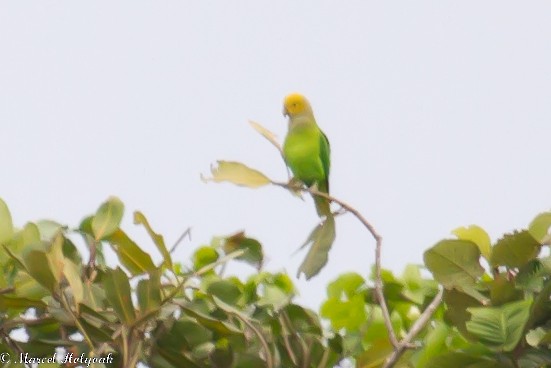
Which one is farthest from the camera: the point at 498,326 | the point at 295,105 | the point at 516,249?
the point at 295,105

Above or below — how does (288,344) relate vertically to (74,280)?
below

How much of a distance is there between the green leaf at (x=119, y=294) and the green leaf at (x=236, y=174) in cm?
27

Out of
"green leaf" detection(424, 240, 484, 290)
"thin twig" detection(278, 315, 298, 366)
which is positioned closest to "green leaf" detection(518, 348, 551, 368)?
"green leaf" detection(424, 240, 484, 290)

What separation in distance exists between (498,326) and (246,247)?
1.61 feet

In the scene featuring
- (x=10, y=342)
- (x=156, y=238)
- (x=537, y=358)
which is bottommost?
(x=10, y=342)

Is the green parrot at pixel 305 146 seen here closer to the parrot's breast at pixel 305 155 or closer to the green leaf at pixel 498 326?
the parrot's breast at pixel 305 155

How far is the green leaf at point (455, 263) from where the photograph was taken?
1391 millimetres

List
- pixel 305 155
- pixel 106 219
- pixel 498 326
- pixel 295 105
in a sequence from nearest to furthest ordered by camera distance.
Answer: pixel 498 326
pixel 106 219
pixel 305 155
pixel 295 105

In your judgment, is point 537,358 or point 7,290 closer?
point 537,358

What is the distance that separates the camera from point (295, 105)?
2.41 m

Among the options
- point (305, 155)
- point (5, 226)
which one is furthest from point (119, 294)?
point (305, 155)

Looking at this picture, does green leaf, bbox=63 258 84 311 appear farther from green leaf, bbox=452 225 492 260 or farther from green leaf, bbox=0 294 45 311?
green leaf, bbox=452 225 492 260

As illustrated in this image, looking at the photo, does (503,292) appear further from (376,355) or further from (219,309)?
(219,309)

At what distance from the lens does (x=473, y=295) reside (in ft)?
4.48
